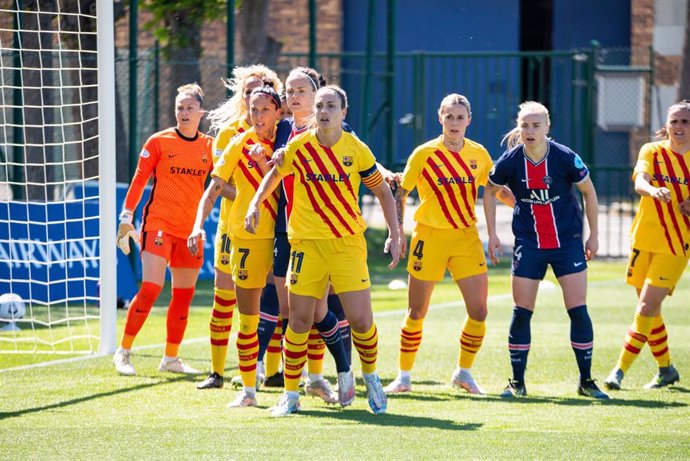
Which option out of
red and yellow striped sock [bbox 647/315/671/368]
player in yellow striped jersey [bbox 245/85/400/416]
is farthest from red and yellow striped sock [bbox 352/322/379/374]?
red and yellow striped sock [bbox 647/315/671/368]

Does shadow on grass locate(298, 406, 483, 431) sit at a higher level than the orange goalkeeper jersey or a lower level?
lower

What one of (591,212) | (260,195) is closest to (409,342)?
(591,212)

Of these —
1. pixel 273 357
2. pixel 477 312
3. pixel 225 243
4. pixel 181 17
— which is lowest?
pixel 273 357

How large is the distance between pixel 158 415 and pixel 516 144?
3159 millimetres

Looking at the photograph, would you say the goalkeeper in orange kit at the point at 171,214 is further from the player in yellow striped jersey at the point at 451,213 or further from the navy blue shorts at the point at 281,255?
the player in yellow striped jersey at the point at 451,213

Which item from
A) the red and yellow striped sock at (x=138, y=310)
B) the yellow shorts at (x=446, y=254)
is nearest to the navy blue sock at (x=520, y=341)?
the yellow shorts at (x=446, y=254)

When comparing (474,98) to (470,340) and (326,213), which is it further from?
(326,213)

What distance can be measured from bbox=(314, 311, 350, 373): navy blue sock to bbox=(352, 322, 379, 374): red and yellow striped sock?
0.17m

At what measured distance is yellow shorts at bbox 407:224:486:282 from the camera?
854 centimetres

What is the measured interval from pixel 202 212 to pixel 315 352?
1.26 m

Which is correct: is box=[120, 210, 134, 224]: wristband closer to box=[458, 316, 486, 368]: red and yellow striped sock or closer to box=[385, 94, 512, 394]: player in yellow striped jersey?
box=[385, 94, 512, 394]: player in yellow striped jersey

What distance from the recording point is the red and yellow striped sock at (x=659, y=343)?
904cm

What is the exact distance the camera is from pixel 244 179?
8094 mm

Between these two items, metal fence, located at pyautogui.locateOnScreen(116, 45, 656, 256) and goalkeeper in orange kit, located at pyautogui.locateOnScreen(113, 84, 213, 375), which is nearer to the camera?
goalkeeper in orange kit, located at pyautogui.locateOnScreen(113, 84, 213, 375)
